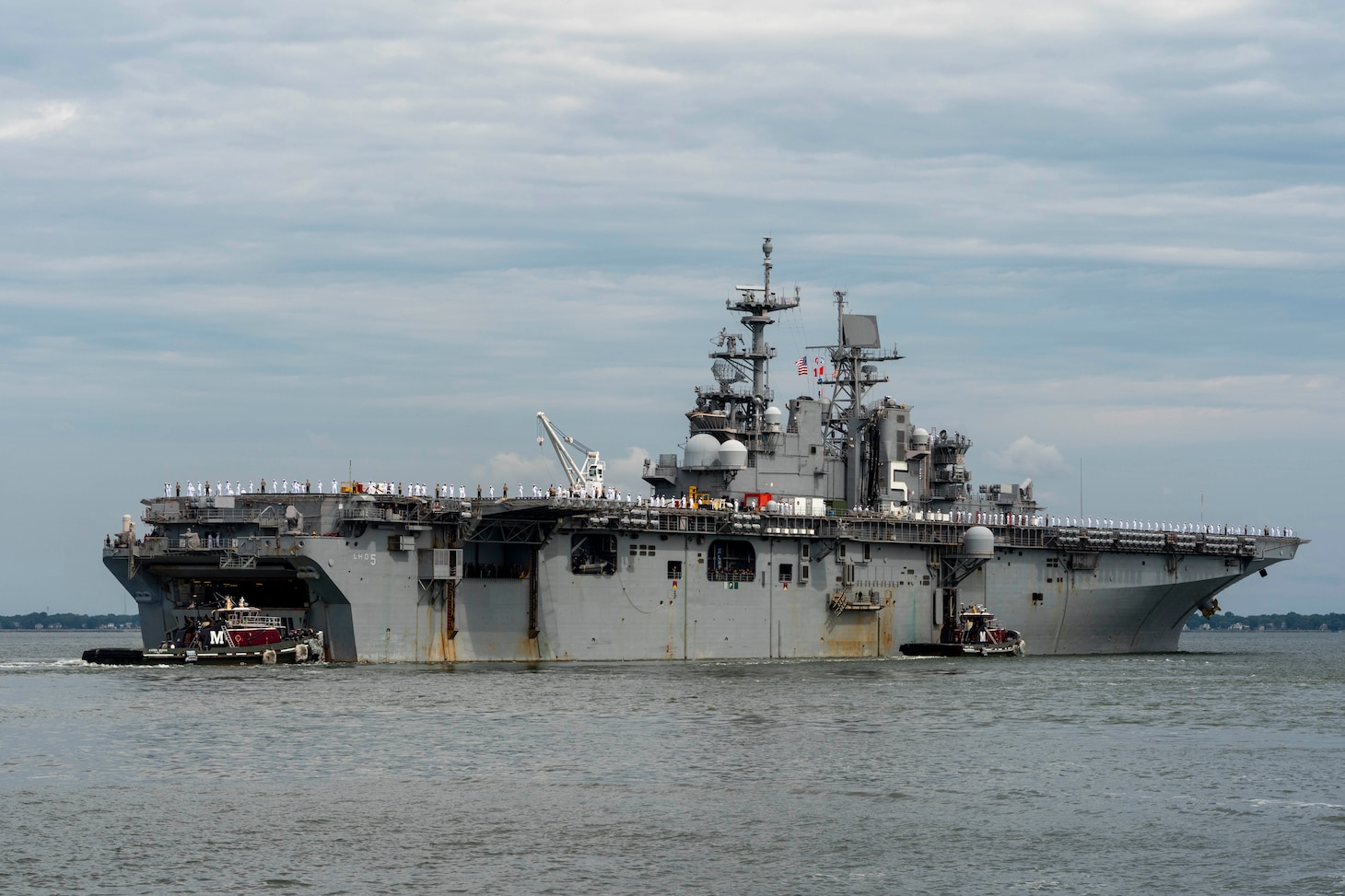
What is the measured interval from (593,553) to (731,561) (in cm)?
572

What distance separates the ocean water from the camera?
22141 mm

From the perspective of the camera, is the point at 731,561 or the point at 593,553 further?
the point at 731,561

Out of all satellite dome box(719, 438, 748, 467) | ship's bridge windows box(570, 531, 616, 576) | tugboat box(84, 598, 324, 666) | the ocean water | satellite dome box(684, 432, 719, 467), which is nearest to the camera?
the ocean water

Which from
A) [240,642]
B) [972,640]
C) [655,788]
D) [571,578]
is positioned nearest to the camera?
[655,788]

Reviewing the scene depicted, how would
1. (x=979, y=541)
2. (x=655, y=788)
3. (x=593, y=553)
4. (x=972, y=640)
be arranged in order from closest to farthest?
(x=655, y=788) → (x=593, y=553) → (x=979, y=541) → (x=972, y=640)

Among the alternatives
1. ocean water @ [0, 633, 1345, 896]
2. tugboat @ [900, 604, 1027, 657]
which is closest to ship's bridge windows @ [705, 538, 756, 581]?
tugboat @ [900, 604, 1027, 657]

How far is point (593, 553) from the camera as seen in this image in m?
55.5

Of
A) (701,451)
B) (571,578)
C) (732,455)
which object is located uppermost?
(701,451)

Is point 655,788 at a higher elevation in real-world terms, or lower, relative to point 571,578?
lower

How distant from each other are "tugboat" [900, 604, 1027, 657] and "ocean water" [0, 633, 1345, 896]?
49.6 feet

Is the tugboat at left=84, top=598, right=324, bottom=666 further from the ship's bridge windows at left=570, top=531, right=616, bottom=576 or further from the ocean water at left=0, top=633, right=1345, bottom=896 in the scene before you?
the ship's bridge windows at left=570, top=531, right=616, bottom=576

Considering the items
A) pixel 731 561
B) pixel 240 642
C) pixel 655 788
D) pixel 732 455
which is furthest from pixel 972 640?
pixel 655 788

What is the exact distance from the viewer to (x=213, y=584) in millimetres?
54406

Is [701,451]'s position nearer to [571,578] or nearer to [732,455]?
[732,455]
